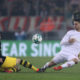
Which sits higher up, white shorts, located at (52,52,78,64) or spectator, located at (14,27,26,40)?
white shorts, located at (52,52,78,64)

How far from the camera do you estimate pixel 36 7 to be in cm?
2308

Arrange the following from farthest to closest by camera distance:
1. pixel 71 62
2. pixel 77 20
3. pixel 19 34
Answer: pixel 19 34, pixel 77 20, pixel 71 62

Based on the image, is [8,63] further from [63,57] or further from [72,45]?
[72,45]

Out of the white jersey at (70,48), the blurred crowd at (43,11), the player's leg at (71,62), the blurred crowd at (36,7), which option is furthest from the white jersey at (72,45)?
the blurred crowd at (36,7)

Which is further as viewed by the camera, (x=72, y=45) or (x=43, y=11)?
(x=43, y=11)

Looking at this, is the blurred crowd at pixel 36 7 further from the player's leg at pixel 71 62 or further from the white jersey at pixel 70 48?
the player's leg at pixel 71 62

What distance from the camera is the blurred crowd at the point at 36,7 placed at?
23.2 meters

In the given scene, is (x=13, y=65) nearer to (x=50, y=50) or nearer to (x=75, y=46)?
(x=75, y=46)

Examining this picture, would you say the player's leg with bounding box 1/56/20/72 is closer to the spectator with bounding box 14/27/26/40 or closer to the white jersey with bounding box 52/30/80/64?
the white jersey with bounding box 52/30/80/64

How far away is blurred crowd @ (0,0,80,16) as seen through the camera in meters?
23.2

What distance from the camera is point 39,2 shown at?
23.3m

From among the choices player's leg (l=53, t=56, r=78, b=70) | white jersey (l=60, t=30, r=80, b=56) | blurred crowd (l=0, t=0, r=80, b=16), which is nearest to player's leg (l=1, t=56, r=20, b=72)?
player's leg (l=53, t=56, r=78, b=70)

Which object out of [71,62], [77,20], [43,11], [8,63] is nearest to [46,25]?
[43,11]

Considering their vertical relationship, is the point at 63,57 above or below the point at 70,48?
below
